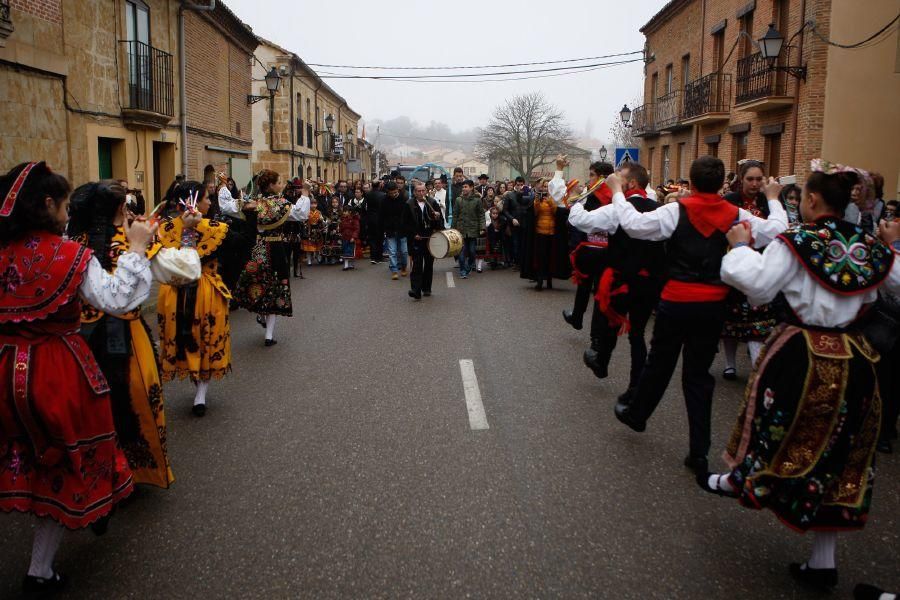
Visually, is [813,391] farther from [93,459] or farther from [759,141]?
[759,141]

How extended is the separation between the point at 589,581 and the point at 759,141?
18828 millimetres

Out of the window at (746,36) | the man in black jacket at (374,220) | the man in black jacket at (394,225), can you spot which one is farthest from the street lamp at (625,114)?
the man in black jacket at (394,225)

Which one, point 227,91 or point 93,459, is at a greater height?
point 227,91

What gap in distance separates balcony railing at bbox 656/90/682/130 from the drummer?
48.8 feet

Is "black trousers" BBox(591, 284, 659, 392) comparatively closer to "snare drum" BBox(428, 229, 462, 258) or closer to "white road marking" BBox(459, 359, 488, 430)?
"white road marking" BBox(459, 359, 488, 430)

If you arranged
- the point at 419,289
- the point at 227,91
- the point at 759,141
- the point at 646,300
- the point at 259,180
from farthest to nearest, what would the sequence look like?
the point at 227,91 < the point at 759,141 < the point at 419,289 < the point at 259,180 < the point at 646,300

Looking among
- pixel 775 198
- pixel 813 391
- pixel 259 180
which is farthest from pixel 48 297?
pixel 259 180

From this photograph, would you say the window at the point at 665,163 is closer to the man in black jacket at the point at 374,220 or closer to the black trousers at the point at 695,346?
the man in black jacket at the point at 374,220

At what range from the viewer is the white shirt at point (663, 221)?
15.4 ft

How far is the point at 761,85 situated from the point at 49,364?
19.2 metres

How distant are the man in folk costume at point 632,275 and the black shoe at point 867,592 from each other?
2.63m

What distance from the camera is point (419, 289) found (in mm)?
12500

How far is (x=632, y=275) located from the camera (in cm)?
598

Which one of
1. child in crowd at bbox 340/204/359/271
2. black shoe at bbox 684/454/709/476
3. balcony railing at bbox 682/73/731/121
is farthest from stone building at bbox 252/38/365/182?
black shoe at bbox 684/454/709/476
